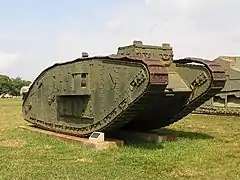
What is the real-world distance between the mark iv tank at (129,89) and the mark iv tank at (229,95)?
736 cm

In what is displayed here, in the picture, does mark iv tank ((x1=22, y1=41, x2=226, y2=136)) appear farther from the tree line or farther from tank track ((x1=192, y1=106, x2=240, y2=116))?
the tree line

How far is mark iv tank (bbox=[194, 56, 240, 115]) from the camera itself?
57.4 ft

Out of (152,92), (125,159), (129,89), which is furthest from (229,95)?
(125,159)

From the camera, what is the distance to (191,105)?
10.4 meters

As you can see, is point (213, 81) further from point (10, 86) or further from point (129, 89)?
point (10, 86)

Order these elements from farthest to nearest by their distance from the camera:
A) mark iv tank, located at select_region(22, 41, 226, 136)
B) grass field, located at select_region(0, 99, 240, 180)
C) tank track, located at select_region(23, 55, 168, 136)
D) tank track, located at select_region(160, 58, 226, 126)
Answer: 1. tank track, located at select_region(160, 58, 226, 126)
2. mark iv tank, located at select_region(22, 41, 226, 136)
3. tank track, located at select_region(23, 55, 168, 136)
4. grass field, located at select_region(0, 99, 240, 180)

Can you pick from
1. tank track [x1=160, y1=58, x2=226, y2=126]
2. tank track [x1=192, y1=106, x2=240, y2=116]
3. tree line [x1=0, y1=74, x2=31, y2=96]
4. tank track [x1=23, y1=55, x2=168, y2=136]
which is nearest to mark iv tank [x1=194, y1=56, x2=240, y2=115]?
tank track [x1=192, y1=106, x2=240, y2=116]

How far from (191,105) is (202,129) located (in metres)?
2.99

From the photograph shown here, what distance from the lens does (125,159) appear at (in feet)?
26.6

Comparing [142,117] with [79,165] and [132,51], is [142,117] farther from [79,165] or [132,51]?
[79,165]

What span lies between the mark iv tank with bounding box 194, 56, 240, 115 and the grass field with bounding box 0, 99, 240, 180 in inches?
249

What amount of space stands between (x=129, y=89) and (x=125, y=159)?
61.8 inches

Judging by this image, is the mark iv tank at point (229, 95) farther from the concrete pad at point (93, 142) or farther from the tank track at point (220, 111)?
the concrete pad at point (93, 142)

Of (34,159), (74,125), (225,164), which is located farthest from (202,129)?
(34,159)
